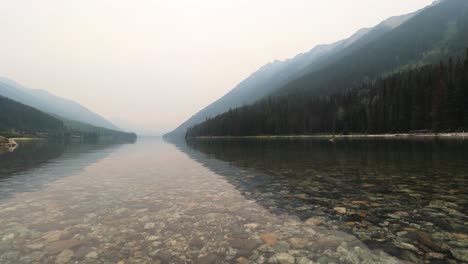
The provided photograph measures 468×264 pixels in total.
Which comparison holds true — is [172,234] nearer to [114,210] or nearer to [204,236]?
[204,236]

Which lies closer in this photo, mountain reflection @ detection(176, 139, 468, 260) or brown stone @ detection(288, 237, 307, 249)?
brown stone @ detection(288, 237, 307, 249)

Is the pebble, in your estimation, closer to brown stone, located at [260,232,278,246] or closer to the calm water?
the calm water

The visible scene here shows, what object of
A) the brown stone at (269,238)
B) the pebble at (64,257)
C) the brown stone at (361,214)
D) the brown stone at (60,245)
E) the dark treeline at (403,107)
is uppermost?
the dark treeline at (403,107)

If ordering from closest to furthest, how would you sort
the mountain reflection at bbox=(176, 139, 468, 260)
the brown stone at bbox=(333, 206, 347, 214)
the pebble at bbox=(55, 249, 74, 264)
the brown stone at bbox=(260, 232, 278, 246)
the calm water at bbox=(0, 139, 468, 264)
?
the pebble at bbox=(55, 249, 74, 264), the calm water at bbox=(0, 139, 468, 264), the brown stone at bbox=(260, 232, 278, 246), the mountain reflection at bbox=(176, 139, 468, 260), the brown stone at bbox=(333, 206, 347, 214)

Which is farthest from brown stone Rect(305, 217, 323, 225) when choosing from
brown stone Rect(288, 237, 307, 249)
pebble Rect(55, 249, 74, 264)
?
pebble Rect(55, 249, 74, 264)

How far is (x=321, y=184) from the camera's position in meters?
17.7

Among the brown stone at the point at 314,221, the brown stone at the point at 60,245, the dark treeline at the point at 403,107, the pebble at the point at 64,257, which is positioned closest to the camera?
the pebble at the point at 64,257

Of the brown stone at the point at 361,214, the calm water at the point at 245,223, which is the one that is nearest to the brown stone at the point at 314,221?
the calm water at the point at 245,223

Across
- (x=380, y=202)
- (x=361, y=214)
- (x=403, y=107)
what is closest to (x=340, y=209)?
(x=361, y=214)

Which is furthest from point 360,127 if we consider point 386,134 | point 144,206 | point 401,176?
point 144,206

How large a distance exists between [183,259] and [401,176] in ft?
64.3

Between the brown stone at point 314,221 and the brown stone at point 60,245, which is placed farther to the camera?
the brown stone at point 314,221

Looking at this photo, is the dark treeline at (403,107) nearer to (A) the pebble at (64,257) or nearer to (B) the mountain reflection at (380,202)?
(B) the mountain reflection at (380,202)

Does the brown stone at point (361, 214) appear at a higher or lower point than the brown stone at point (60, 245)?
higher
